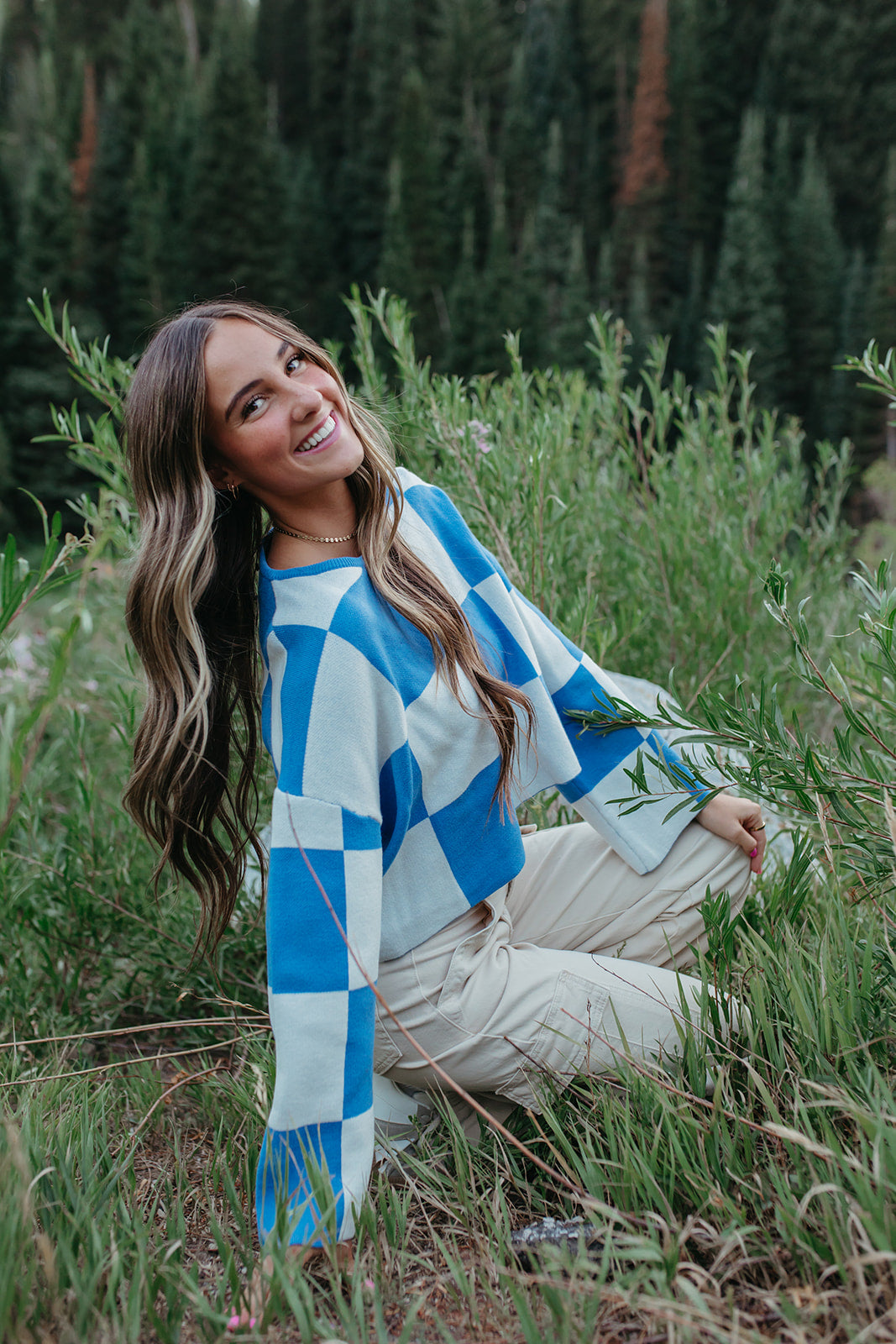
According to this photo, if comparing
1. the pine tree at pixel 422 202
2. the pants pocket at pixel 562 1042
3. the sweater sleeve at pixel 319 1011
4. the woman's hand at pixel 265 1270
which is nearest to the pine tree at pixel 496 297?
the pine tree at pixel 422 202

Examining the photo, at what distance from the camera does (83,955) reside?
2350 mm

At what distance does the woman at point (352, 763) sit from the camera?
126 centimetres

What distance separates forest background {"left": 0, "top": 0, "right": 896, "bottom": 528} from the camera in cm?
2398

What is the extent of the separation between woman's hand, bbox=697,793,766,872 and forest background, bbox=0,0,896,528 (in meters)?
18.4

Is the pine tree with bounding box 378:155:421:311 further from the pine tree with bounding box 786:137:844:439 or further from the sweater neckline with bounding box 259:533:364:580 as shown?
the sweater neckline with bounding box 259:533:364:580

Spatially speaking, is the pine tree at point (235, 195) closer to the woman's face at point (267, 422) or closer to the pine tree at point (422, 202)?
the pine tree at point (422, 202)

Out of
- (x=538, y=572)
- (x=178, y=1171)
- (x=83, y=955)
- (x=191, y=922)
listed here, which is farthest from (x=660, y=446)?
(x=178, y=1171)

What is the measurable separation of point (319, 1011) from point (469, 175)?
3275 cm

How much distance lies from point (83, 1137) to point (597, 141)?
3761cm

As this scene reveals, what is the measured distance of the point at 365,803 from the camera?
1.31 m

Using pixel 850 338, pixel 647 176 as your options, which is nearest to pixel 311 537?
pixel 850 338

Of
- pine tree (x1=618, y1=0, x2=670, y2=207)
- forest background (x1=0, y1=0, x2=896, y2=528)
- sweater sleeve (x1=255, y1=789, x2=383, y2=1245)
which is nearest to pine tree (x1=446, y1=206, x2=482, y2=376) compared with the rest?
forest background (x1=0, y1=0, x2=896, y2=528)

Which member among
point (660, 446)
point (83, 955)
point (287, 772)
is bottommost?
point (83, 955)

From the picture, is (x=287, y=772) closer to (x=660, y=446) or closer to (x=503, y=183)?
(x=660, y=446)
